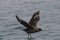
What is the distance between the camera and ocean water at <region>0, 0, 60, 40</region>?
61.1ft

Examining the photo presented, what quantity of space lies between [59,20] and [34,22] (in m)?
5.36

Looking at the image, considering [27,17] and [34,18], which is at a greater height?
[27,17]

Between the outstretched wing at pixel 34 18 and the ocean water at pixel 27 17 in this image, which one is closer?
the outstretched wing at pixel 34 18

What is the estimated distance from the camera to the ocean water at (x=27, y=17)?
61.1ft

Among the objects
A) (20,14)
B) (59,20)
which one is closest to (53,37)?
(59,20)

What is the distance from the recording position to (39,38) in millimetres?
18000

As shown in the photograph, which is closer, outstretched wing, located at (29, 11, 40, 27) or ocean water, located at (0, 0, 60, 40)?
outstretched wing, located at (29, 11, 40, 27)

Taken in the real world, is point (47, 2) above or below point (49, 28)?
above

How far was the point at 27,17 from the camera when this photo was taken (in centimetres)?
2317

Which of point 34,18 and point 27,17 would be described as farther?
point 27,17

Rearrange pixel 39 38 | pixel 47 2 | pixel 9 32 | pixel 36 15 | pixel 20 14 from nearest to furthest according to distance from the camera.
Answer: pixel 36 15 < pixel 39 38 < pixel 9 32 < pixel 20 14 < pixel 47 2

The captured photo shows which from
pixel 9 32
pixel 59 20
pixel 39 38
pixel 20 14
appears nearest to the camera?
pixel 39 38

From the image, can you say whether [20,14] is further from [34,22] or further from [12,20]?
[34,22]

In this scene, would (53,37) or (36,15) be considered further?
(53,37)
